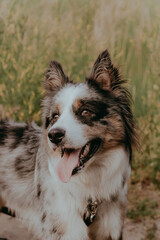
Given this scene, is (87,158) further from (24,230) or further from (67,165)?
(24,230)

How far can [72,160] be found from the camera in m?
2.27

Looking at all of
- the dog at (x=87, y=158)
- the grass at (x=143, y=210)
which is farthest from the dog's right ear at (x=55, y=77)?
the grass at (x=143, y=210)

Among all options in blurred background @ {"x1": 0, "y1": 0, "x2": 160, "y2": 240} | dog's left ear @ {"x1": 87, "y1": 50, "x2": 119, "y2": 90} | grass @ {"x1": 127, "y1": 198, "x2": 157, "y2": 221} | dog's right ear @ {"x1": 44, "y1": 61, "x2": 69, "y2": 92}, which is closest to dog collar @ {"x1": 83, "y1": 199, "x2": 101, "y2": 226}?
dog's left ear @ {"x1": 87, "y1": 50, "x2": 119, "y2": 90}

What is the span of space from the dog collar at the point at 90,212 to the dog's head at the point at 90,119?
1.25ft

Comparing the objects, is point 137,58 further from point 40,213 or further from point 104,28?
point 40,213

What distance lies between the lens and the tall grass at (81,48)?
4.24 meters

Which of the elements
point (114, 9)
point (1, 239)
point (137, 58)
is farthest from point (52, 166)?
point (114, 9)

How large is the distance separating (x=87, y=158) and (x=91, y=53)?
2.80m

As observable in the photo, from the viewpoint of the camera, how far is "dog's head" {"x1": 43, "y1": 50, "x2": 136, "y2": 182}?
7.36ft

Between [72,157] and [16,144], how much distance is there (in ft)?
3.28

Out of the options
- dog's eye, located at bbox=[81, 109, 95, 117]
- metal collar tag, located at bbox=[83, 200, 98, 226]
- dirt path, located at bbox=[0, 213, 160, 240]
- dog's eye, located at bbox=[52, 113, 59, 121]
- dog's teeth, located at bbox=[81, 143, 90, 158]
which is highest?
dog's eye, located at bbox=[81, 109, 95, 117]

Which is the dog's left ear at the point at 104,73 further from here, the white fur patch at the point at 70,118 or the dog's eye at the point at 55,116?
the dog's eye at the point at 55,116

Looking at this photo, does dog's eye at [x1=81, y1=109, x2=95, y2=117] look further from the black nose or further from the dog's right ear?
the dog's right ear

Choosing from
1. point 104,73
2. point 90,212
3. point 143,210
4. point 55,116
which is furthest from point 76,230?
point 143,210
